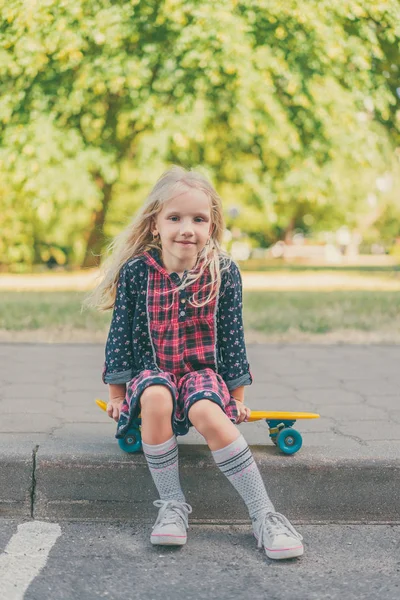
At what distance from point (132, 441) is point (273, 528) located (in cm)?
63

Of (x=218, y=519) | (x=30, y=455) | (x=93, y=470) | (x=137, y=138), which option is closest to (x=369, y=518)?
(x=218, y=519)

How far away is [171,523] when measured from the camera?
2861 mm

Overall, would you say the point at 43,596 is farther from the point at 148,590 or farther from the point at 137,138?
the point at 137,138

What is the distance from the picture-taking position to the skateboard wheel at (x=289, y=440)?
3.20 meters

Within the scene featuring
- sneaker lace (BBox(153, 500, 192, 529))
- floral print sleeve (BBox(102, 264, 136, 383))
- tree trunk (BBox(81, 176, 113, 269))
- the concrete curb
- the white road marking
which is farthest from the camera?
tree trunk (BBox(81, 176, 113, 269))

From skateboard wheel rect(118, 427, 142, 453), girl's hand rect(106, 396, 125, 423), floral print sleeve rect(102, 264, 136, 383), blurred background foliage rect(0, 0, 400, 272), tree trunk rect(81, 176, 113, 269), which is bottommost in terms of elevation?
tree trunk rect(81, 176, 113, 269)

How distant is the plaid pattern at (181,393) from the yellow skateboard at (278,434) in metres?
0.06

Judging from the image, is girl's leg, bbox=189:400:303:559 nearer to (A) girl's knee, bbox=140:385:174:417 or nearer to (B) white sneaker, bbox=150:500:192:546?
(A) girl's knee, bbox=140:385:174:417

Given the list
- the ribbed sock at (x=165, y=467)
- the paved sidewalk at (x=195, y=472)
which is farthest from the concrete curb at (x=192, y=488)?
the ribbed sock at (x=165, y=467)

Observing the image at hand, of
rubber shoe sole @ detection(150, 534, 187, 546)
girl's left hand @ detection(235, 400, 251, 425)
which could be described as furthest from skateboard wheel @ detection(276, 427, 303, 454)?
rubber shoe sole @ detection(150, 534, 187, 546)

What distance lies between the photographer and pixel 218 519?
10.3ft

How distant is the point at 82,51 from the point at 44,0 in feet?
4.01

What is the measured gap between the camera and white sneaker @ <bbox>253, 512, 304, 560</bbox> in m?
2.73

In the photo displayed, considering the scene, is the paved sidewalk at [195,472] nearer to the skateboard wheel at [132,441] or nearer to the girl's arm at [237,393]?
the skateboard wheel at [132,441]
